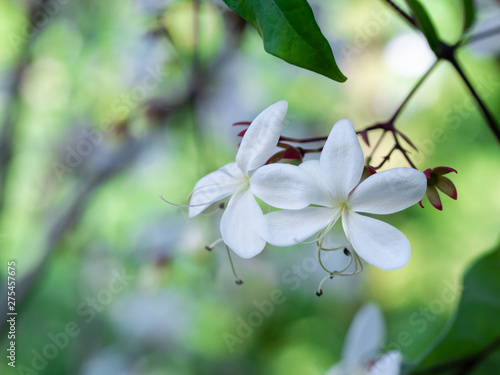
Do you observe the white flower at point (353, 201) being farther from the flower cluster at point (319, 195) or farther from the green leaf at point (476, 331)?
the green leaf at point (476, 331)

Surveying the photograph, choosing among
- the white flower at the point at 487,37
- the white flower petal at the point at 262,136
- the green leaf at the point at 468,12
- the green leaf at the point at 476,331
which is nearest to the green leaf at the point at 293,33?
the white flower petal at the point at 262,136

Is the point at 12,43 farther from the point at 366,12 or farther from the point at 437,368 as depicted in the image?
the point at 437,368

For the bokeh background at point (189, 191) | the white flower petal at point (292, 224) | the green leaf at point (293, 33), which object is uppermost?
the green leaf at point (293, 33)

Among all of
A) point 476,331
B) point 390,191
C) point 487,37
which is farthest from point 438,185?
point 487,37

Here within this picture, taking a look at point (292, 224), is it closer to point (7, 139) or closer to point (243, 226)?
point (243, 226)

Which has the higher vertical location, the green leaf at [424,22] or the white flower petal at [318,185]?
the green leaf at [424,22]

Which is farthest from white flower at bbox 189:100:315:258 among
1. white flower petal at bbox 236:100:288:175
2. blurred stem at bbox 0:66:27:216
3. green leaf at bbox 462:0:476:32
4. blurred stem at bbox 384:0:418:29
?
blurred stem at bbox 0:66:27:216

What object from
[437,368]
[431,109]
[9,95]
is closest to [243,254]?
[437,368]
